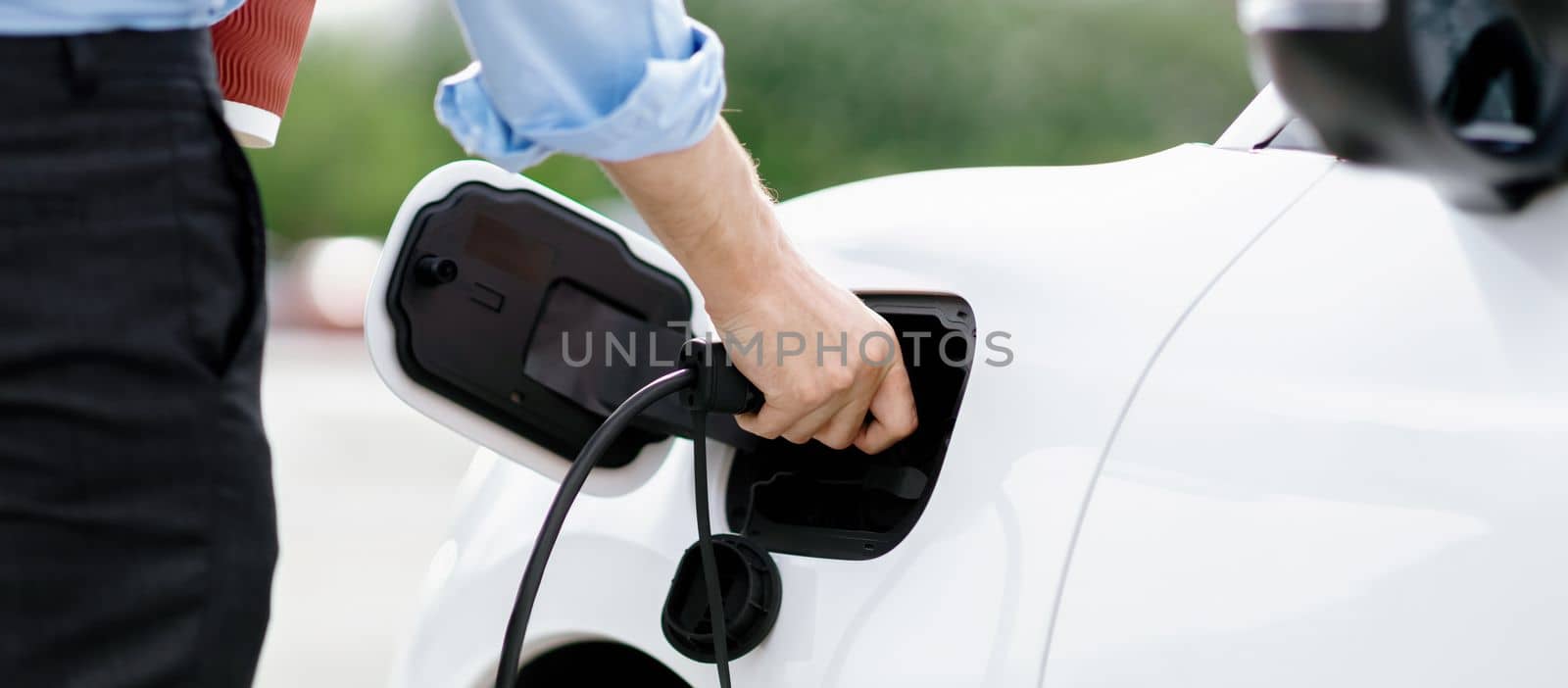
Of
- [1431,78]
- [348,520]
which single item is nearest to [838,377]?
[1431,78]

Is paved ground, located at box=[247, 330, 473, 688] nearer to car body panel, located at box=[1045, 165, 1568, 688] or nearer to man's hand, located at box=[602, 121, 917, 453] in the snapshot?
man's hand, located at box=[602, 121, 917, 453]

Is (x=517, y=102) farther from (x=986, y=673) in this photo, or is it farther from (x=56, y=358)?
(x=986, y=673)

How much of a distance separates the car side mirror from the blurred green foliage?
56.5 ft

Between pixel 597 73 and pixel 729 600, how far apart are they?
1.47 ft

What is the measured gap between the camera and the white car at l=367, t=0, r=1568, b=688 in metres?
0.87

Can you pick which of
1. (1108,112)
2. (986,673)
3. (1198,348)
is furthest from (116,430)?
(1108,112)

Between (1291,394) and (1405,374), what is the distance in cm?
7

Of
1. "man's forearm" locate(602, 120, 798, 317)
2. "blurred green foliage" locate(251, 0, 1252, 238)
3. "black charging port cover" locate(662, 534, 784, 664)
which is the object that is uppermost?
"man's forearm" locate(602, 120, 798, 317)

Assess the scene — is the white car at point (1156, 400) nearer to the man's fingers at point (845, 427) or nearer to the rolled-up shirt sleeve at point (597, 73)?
the man's fingers at point (845, 427)

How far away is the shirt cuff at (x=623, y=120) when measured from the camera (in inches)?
38.9

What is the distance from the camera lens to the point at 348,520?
5570 millimetres

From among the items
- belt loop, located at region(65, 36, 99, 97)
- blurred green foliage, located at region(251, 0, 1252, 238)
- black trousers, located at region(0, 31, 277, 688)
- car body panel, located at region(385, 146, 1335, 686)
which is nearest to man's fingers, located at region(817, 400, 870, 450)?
car body panel, located at region(385, 146, 1335, 686)

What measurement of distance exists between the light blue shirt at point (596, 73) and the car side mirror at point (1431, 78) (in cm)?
38

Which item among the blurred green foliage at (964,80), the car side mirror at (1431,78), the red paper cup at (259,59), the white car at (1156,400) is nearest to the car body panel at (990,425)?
the white car at (1156,400)
